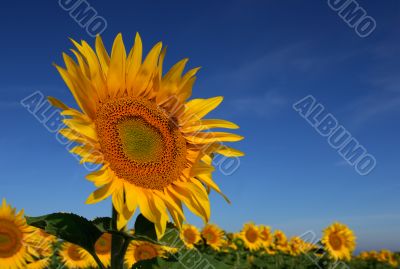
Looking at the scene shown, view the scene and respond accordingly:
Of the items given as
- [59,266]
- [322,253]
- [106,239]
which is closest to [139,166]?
[106,239]

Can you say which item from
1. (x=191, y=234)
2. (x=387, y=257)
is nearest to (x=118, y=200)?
(x=191, y=234)

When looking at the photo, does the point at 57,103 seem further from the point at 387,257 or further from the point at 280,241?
the point at 387,257

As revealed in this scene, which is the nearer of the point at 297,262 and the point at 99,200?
the point at 99,200

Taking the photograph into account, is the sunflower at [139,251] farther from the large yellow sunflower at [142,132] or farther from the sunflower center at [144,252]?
the large yellow sunflower at [142,132]

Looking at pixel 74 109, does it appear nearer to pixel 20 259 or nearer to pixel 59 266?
pixel 20 259

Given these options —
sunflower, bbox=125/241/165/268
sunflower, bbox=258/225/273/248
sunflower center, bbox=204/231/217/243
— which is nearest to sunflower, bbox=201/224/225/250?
sunflower center, bbox=204/231/217/243

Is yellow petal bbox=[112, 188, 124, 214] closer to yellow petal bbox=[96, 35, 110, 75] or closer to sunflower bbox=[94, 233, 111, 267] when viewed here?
yellow petal bbox=[96, 35, 110, 75]
